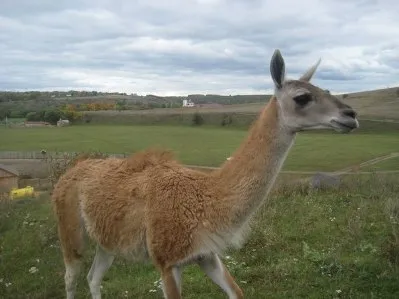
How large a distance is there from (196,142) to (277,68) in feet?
180

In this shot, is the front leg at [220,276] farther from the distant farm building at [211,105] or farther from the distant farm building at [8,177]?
the distant farm building at [211,105]

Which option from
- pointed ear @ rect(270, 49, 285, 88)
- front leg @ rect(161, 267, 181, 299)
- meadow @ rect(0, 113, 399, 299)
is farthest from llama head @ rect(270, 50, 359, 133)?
front leg @ rect(161, 267, 181, 299)

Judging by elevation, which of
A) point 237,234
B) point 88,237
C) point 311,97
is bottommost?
point 88,237

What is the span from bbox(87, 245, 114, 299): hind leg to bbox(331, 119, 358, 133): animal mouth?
A: 400 cm

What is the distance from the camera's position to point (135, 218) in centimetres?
645

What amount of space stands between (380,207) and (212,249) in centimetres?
796

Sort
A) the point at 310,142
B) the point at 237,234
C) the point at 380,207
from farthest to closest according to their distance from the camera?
the point at 310,142, the point at 380,207, the point at 237,234

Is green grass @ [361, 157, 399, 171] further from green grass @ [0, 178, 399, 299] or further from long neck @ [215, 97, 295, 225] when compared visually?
long neck @ [215, 97, 295, 225]

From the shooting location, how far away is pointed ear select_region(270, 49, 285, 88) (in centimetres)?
555

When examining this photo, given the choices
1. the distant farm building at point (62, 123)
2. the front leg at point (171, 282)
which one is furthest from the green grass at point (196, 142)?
the front leg at point (171, 282)

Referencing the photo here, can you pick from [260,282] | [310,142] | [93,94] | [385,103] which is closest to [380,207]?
[260,282]

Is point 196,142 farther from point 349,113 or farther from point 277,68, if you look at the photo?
point 349,113

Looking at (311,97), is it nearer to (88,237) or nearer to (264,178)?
→ (264,178)

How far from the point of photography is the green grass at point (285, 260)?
309 inches
